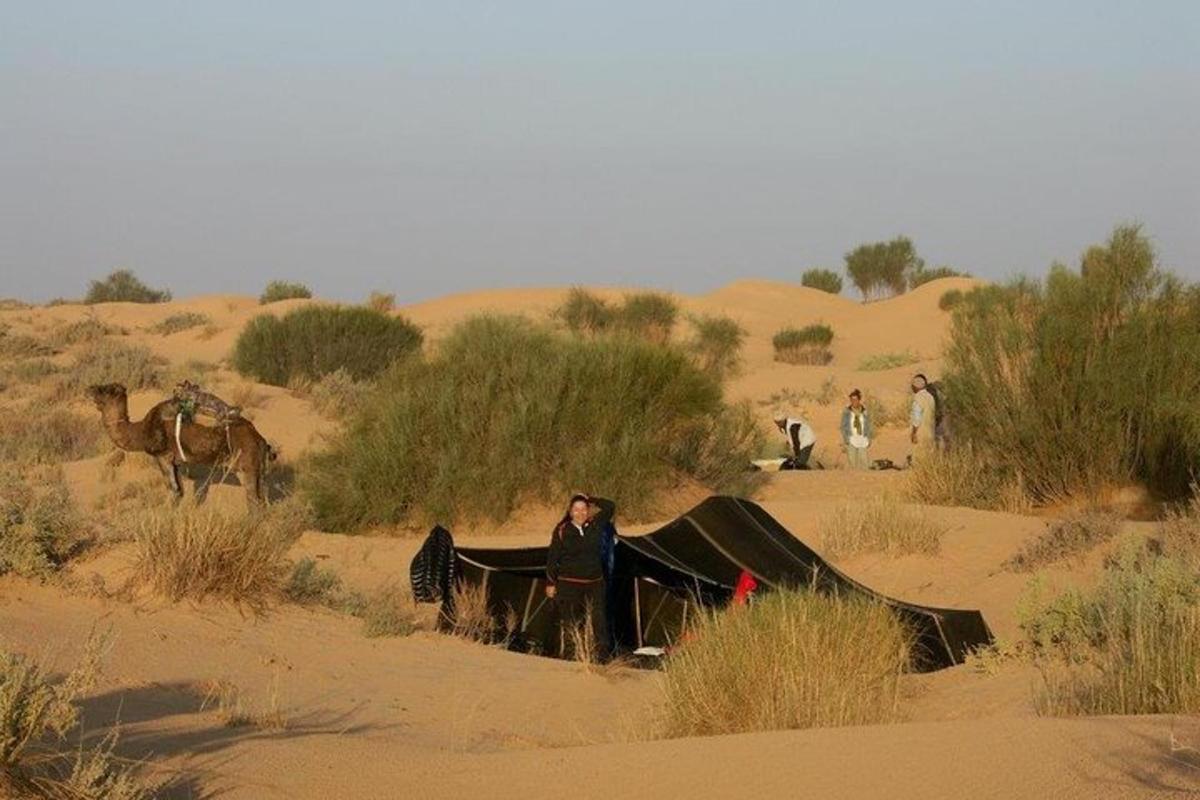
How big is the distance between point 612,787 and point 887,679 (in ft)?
9.05

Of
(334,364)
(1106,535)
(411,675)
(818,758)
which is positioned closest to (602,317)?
(334,364)

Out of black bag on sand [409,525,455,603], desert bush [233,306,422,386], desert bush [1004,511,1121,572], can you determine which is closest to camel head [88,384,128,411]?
black bag on sand [409,525,455,603]

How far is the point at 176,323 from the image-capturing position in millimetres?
61031

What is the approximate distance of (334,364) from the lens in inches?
1542

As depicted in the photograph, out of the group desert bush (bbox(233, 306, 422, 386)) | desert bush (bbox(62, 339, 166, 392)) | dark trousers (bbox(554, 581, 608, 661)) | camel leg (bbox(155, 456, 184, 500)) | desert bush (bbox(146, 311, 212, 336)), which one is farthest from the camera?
desert bush (bbox(146, 311, 212, 336))

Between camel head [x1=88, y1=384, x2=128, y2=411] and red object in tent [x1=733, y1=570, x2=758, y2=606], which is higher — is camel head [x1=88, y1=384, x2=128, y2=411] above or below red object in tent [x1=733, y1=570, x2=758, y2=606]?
above

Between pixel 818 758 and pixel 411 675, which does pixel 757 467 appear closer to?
pixel 411 675

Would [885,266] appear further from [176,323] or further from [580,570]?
[580,570]

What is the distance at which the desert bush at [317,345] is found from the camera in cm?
3869

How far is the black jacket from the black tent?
2.06ft

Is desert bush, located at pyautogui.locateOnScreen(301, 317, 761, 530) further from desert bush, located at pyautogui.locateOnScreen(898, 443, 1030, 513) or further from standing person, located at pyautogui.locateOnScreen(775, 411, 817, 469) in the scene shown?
standing person, located at pyautogui.locateOnScreen(775, 411, 817, 469)

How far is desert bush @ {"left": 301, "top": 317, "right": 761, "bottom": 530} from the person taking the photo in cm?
2120

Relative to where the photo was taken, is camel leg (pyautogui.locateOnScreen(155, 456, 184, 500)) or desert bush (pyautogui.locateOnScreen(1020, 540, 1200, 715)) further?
camel leg (pyautogui.locateOnScreen(155, 456, 184, 500))

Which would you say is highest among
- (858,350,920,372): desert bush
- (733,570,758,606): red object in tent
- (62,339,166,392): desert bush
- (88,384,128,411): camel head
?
(88,384,128,411): camel head
